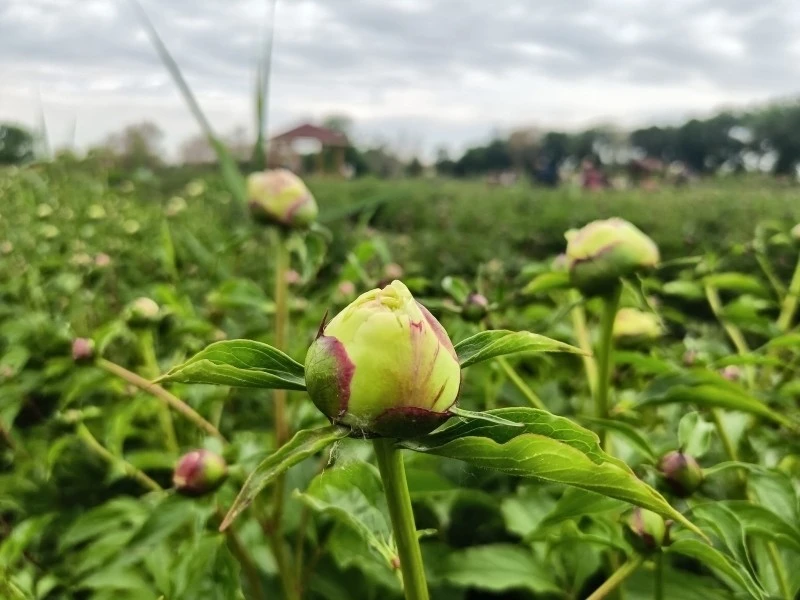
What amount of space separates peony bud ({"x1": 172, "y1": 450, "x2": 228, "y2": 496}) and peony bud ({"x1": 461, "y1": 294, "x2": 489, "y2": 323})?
9.6 inches

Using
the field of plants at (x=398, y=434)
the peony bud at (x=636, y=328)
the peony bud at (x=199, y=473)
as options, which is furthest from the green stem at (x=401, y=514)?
the peony bud at (x=636, y=328)

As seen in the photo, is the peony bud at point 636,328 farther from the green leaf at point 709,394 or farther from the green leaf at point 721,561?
the green leaf at point 721,561

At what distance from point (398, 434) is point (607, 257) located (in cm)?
31

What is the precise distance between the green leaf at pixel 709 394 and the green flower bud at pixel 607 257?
88 mm

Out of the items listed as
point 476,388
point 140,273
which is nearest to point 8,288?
point 140,273

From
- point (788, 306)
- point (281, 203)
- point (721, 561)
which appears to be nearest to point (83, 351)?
point (281, 203)

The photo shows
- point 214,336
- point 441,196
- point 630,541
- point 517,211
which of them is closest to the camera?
point 630,541

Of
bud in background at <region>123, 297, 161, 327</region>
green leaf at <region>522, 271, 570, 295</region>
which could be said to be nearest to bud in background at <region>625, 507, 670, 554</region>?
green leaf at <region>522, 271, 570, 295</region>

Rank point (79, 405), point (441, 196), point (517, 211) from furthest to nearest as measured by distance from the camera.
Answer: point (441, 196) < point (517, 211) < point (79, 405)

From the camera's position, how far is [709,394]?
0.52 m

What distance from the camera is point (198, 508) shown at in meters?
0.56

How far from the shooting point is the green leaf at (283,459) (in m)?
0.28

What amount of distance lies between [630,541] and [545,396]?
1.40 feet

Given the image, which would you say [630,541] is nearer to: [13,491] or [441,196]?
[13,491]
